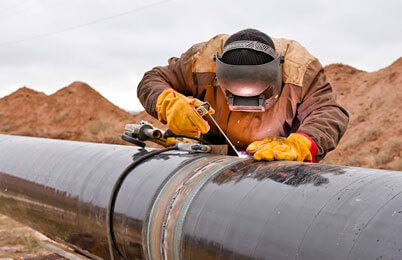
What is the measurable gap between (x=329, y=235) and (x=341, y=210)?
0.28 ft

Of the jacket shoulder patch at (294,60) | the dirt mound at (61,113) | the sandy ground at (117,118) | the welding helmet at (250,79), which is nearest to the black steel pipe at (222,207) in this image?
the welding helmet at (250,79)

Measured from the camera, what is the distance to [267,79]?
103 inches

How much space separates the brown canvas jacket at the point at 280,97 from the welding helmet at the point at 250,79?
33 centimetres

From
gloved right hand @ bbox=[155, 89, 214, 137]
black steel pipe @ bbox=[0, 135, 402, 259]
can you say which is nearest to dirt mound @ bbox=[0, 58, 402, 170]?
gloved right hand @ bbox=[155, 89, 214, 137]

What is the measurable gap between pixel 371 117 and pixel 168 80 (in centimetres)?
1596

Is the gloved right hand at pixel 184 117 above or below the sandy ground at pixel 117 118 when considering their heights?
above

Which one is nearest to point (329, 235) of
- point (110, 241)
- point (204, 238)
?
point (204, 238)

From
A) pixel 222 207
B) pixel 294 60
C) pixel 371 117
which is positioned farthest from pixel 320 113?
pixel 371 117

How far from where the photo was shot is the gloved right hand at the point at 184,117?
2608 millimetres

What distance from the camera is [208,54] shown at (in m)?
3.21

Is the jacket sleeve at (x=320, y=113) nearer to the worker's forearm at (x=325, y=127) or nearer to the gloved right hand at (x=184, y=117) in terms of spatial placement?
the worker's forearm at (x=325, y=127)

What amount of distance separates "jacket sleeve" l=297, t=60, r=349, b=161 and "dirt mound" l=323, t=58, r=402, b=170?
10044mm

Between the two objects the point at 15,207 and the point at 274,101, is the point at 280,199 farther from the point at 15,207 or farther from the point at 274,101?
the point at 15,207

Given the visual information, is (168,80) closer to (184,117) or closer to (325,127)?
(184,117)
